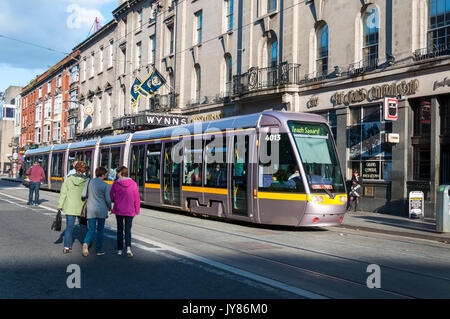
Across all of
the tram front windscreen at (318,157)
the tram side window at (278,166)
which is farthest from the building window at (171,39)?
the tram front windscreen at (318,157)

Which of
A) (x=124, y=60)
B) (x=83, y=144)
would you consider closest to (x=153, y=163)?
(x=83, y=144)

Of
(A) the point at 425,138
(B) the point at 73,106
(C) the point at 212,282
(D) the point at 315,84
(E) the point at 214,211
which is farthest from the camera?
(B) the point at 73,106

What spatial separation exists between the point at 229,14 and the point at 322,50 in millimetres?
8425

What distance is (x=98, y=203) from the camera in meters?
8.27

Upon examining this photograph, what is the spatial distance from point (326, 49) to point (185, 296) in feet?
58.0

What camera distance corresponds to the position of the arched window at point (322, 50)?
70.3ft

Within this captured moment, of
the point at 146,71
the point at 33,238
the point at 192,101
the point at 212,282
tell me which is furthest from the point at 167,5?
the point at 212,282

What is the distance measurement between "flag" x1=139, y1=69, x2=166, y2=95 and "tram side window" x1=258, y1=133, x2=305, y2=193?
21123 mm

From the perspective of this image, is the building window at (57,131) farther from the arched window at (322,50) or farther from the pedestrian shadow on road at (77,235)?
the pedestrian shadow on road at (77,235)

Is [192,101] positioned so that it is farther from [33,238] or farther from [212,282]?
[212,282]

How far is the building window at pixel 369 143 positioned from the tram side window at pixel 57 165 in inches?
670

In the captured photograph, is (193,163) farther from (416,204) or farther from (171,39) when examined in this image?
(171,39)

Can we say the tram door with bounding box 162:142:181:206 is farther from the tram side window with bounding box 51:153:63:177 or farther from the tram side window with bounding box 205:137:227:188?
the tram side window with bounding box 51:153:63:177
